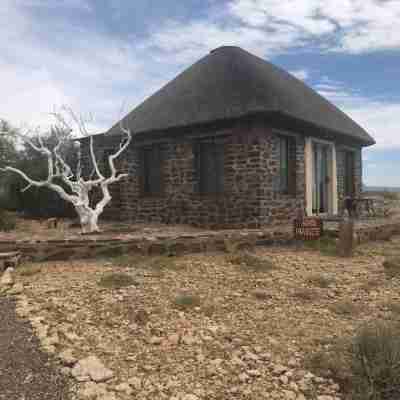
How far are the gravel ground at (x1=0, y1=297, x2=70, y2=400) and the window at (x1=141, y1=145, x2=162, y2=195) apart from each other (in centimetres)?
828

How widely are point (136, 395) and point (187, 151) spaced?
8258 millimetres

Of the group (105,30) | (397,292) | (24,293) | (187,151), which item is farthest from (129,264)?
(105,30)

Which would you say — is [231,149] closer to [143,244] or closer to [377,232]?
[377,232]

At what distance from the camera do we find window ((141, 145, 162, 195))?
1156cm

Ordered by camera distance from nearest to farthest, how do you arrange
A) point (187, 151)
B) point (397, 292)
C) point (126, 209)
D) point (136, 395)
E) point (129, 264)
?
point (136, 395)
point (397, 292)
point (129, 264)
point (187, 151)
point (126, 209)

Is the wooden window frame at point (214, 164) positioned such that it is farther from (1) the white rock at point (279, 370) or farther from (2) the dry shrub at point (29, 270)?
(1) the white rock at point (279, 370)

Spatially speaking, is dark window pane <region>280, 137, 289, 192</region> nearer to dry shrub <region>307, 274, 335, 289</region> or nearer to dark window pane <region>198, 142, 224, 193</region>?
dark window pane <region>198, 142, 224, 193</region>

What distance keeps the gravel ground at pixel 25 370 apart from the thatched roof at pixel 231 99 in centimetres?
681

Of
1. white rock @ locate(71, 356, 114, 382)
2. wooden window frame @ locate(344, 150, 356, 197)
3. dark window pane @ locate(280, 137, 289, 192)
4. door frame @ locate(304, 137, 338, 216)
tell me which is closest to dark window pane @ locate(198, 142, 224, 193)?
dark window pane @ locate(280, 137, 289, 192)

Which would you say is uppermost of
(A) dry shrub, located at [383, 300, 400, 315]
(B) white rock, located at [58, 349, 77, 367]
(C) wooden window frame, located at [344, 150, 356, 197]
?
(C) wooden window frame, located at [344, 150, 356, 197]

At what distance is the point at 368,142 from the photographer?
44.9 ft

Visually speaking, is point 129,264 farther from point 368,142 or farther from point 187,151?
point 368,142

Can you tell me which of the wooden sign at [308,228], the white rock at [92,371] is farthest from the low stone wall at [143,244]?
the white rock at [92,371]

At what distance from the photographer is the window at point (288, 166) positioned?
10.2 metres
